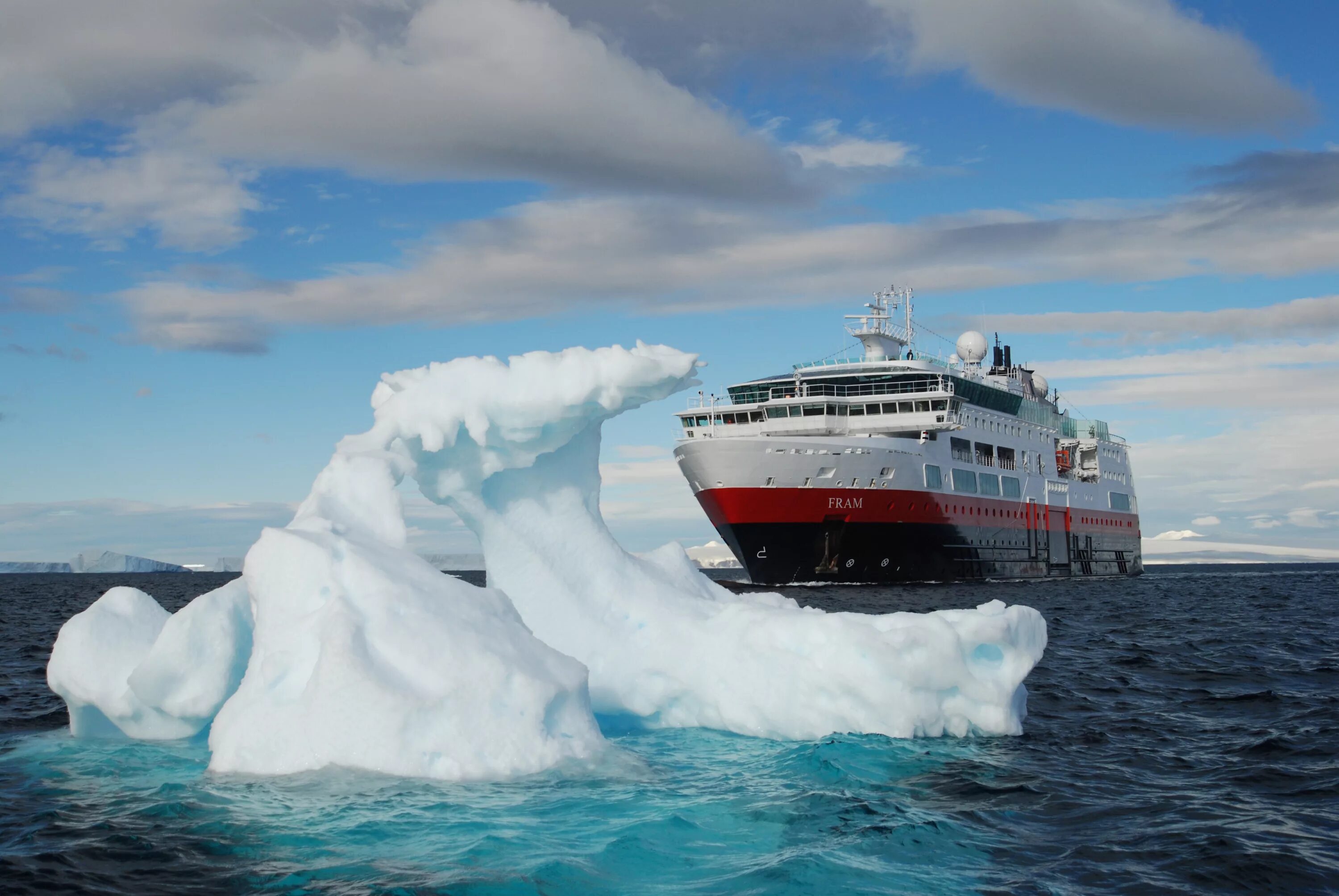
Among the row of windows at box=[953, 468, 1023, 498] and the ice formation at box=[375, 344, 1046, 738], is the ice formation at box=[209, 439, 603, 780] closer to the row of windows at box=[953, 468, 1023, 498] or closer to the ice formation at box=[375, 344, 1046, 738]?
the ice formation at box=[375, 344, 1046, 738]

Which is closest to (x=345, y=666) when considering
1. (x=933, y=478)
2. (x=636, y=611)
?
(x=636, y=611)

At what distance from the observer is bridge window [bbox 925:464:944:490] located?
48.0m

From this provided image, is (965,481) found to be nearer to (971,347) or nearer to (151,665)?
(971,347)

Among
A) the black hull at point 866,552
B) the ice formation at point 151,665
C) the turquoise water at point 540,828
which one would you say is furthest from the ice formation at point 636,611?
the black hull at point 866,552

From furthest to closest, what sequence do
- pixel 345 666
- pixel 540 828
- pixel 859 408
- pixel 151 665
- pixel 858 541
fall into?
pixel 859 408
pixel 858 541
pixel 151 665
pixel 345 666
pixel 540 828

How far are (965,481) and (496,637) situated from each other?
44993 mm

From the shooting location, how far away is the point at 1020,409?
2384 inches

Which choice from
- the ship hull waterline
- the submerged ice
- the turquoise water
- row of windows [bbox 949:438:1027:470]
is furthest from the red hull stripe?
the turquoise water

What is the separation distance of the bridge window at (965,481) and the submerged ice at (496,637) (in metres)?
38.7

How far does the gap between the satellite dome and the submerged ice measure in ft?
172

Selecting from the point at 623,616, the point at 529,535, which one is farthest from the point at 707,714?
the point at 529,535

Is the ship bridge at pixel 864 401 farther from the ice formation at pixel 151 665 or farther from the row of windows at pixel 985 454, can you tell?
the ice formation at pixel 151 665

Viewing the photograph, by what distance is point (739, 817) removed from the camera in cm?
845

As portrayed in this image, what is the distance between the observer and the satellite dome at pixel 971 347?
63.1m
